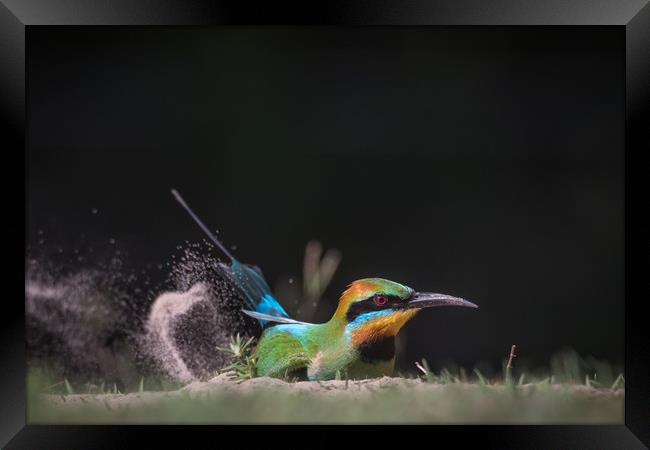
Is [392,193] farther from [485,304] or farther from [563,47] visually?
[563,47]

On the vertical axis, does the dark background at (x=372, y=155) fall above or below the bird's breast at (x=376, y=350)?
above

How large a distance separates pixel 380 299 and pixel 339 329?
10.7 inches

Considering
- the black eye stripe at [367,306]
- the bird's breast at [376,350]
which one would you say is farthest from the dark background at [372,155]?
the bird's breast at [376,350]

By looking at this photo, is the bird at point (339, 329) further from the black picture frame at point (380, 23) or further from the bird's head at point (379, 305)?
the black picture frame at point (380, 23)

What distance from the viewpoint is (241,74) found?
3658 mm

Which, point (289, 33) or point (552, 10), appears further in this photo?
point (289, 33)

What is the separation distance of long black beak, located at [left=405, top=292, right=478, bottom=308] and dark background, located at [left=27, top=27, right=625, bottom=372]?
6 centimetres

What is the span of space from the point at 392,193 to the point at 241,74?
42.6 inches

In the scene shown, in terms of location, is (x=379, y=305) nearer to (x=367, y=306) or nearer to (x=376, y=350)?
(x=367, y=306)

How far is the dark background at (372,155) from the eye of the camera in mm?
3607

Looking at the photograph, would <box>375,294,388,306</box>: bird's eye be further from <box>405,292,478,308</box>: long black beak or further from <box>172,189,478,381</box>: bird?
<box>405,292,478,308</box>: long black beak

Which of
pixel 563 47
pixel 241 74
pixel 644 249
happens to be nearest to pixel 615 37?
pixel 563 47

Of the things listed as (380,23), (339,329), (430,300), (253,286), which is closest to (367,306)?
(339,329)

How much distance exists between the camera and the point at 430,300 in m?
3.52
